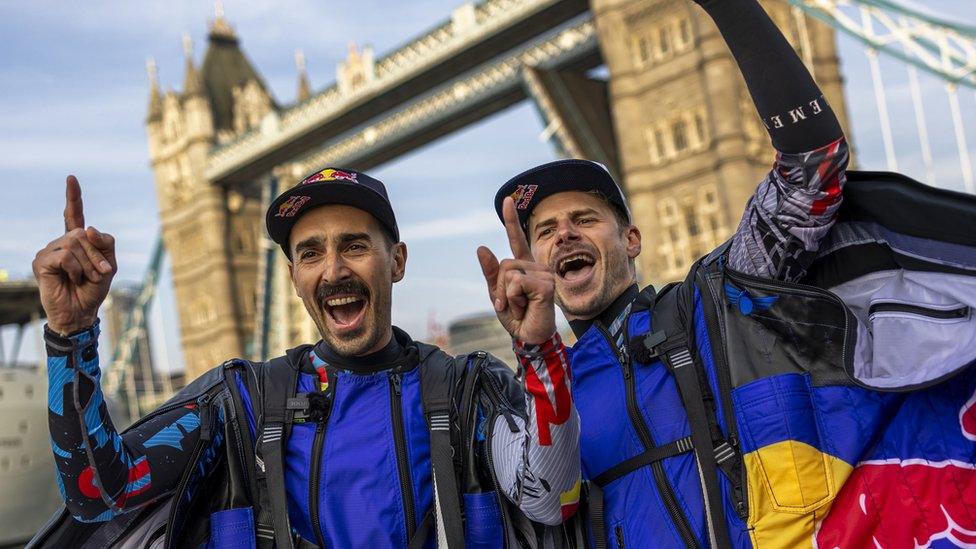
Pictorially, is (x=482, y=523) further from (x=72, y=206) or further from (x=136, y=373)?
(x=136, y=373)

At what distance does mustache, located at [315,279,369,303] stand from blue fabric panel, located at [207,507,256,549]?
2.01ft

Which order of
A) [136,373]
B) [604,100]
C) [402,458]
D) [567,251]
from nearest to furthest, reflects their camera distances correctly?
[402,458] < [567,251] < [604,100] < [136,373]

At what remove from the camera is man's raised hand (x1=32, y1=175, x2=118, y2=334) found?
2229 mm

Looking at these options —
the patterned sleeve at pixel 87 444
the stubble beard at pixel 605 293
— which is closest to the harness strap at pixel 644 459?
the stubble beard at pixel 605 293

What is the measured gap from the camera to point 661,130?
928 inches

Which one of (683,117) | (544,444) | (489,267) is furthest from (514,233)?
(683,117)

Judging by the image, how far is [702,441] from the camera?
2.47 metres

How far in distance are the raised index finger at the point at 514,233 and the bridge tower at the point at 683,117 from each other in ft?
65.7

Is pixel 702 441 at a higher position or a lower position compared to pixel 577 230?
lower

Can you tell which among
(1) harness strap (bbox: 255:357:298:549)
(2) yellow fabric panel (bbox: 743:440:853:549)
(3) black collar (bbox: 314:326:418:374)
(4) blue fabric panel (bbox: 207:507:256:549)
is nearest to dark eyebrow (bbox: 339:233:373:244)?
(3) black collar (bbox: 314:326:418:374)

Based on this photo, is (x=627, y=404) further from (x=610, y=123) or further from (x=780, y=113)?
(x=610, y=123)

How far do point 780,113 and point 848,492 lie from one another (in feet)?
3.07

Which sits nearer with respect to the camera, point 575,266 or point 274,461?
point 274,461

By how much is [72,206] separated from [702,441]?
1.67 metres
